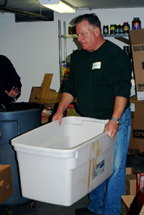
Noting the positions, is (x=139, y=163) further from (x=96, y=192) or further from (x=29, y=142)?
(x=29, y=142)

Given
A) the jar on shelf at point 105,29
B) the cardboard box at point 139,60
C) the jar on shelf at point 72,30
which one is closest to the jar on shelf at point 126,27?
the jar on shelf at point 105,29

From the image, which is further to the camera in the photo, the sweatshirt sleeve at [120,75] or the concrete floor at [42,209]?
the concrete floor at [42,209]

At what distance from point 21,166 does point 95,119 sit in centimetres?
66

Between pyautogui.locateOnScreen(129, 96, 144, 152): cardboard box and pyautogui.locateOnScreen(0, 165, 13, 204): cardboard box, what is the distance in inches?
79.6

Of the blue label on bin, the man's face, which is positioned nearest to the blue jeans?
the blue label on bin

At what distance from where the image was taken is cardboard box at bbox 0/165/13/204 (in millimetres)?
2080

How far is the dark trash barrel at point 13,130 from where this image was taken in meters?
2.18

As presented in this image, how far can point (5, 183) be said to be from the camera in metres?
2.14

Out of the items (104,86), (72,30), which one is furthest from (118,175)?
(72,30)

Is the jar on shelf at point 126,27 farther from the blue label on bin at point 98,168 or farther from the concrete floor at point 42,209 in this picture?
the blue label on bin at point 98,168

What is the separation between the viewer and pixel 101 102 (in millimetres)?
1972

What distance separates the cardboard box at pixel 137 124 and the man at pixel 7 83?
1645 millimetres

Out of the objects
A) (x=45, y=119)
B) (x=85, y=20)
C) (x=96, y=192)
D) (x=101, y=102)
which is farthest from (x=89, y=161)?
Result: (x=45, y=119)

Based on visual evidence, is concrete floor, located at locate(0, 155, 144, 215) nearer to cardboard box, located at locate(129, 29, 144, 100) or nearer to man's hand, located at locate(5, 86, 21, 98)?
man's hand, located at locate(5, 86, 21, 98)
